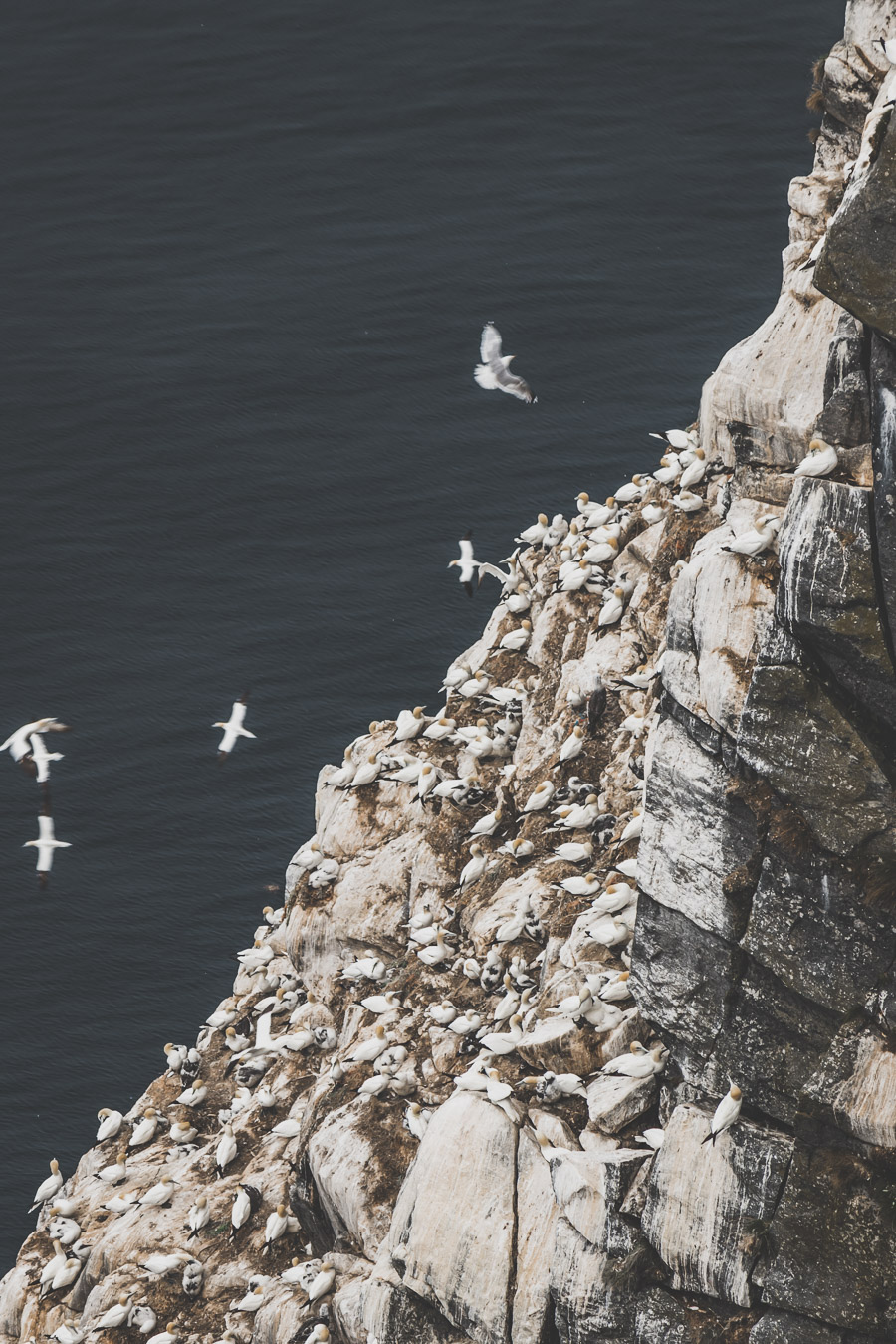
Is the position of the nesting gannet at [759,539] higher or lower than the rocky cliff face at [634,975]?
higher

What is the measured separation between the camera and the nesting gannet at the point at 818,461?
16.4 meters

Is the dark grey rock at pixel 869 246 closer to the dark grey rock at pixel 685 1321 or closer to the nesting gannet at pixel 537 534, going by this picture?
the dark grey rock at pixel 685 1321

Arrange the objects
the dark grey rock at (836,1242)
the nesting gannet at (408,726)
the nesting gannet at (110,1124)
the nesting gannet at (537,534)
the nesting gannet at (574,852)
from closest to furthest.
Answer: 1. the dark grey rock at (836,1242)
2. the nesting gannet at (574,852)
3. the nesting gannet at (408,726)
4. the nesting gannet at (110,1124)
5. the nesting gannet at (537,534)

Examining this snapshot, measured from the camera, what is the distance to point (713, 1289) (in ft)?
59.3

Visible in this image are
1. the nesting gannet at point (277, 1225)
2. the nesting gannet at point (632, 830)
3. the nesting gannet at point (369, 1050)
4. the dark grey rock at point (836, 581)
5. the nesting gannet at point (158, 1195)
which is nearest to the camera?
the dark grey rock at point (836, 581)

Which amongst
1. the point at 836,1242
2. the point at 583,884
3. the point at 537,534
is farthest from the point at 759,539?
the point at 537,534

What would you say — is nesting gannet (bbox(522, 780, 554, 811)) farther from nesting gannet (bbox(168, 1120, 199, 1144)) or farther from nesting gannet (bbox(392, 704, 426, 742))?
nesting gannet (bbox(168, 1120, 199, 1144))

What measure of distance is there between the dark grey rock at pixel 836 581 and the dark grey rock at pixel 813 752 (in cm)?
53

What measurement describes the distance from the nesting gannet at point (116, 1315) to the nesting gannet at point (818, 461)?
664 inches

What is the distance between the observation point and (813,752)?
16.8 meters

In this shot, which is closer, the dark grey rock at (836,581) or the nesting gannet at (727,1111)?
the dark grey rock at (836,581)

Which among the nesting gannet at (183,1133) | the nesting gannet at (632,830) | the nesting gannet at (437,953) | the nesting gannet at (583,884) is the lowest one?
the nesting gannet at (183,1133)

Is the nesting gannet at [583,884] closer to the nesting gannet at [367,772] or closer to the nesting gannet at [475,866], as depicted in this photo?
the nesting gannet at [475,866]

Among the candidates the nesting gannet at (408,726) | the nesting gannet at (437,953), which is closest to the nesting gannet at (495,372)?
the nesting gannet at (408,726)
